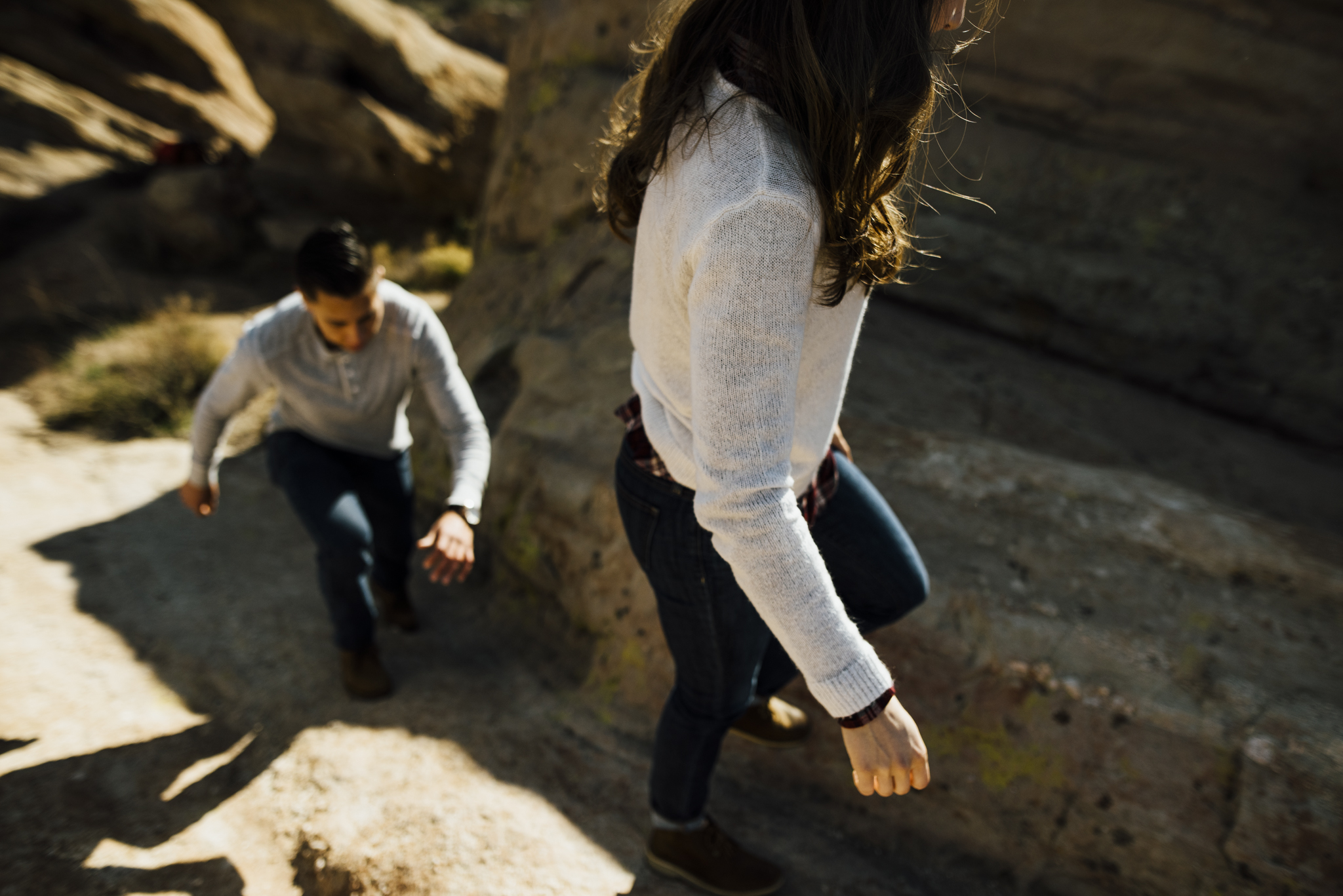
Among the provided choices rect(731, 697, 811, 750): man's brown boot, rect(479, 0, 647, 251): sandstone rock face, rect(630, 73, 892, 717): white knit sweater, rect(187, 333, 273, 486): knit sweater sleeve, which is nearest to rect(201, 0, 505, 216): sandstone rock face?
rect(479, 0, 647, 251): sandstone rock face

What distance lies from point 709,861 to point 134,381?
173 inches

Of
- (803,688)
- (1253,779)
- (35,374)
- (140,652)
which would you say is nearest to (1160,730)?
(1253,779)

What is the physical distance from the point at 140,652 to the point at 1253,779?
10.5ft

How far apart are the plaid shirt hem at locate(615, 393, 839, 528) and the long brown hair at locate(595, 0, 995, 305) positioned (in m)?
0.44

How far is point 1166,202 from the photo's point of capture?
392 centimetres

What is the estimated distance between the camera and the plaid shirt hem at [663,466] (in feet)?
4.88

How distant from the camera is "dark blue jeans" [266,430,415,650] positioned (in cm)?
246

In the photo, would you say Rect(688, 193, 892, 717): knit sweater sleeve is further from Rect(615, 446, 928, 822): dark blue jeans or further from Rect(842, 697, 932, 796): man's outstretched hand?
Rect(615, 446, 928, 822): dark blue jeans

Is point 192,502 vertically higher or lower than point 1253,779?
lower

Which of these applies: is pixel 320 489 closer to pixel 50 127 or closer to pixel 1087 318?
pixel 1087 318

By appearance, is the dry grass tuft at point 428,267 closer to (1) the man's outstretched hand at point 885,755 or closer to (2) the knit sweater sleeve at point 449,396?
(2) the knit sweater sleeve at point 449,396

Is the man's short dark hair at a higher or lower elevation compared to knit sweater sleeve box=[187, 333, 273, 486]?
higher

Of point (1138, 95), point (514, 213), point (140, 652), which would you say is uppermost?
point (1138, 95)

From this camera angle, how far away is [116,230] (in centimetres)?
722
